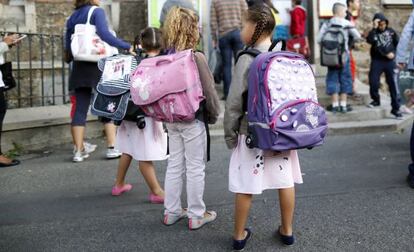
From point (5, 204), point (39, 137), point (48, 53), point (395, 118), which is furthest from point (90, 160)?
point (395, 118)

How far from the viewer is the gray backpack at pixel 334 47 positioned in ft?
25.4

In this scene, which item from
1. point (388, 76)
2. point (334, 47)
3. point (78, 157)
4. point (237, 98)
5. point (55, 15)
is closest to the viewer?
point (237, 98)

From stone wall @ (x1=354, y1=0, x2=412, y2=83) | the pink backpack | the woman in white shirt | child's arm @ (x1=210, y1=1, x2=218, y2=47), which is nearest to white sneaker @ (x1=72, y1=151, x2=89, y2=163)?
the woman in white shirt

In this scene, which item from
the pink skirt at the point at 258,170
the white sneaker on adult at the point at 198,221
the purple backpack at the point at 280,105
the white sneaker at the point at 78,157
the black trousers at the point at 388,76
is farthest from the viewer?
the black trousers at the point at 388,76

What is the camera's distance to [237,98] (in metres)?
3.36

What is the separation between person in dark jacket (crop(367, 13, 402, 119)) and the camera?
8141 millimetres

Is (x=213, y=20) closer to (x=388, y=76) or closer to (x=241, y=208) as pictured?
(x=388, y=76)

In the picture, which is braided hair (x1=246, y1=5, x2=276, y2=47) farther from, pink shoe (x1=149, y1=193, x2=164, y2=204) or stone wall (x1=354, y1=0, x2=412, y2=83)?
stone wall (x1=354, y1=0, x2=412, y2=83)

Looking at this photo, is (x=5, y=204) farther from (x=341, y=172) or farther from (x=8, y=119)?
(x=341, y=172)

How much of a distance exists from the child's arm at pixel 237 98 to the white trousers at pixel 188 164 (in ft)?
1.72

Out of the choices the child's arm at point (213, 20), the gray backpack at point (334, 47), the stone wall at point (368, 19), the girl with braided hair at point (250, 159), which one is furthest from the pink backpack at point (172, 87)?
the stone wall at point (368, 19)

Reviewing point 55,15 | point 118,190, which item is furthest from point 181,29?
point 55,15

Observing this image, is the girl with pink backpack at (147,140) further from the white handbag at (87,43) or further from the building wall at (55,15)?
the building wall at (55,15)

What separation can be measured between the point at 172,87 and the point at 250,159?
2.50 feet
